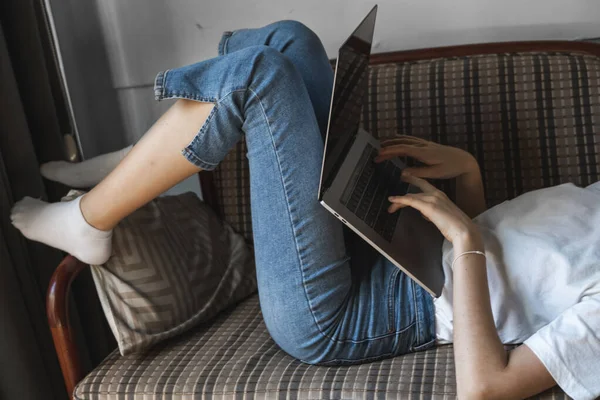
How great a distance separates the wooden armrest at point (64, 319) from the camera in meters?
1.12

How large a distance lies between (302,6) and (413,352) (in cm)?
99

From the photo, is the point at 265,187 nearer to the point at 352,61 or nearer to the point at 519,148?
the point at 352,61

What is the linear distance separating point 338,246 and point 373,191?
12 cm

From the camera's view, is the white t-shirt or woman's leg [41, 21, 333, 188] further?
woman's leg [41, 21, 333, 188]

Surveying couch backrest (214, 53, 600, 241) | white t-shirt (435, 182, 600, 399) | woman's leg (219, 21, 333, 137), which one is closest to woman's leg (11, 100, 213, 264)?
woman's leg (219, 21, 333, 137)

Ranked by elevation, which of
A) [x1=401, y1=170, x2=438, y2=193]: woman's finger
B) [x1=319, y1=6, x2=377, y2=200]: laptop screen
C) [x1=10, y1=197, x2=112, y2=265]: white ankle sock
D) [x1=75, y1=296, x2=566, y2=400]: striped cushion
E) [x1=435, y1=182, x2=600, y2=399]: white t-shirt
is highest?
[x1=319, y1=6, x2=377, y2=200]: laptop screen

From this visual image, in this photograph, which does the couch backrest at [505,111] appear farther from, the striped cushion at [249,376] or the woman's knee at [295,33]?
the striped cushion at [249,376]

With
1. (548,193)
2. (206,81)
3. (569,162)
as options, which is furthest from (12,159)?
(569,162)

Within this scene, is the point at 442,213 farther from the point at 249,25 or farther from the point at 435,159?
the point at 249,25

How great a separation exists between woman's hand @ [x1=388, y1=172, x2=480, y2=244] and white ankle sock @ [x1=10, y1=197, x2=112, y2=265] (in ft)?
1.74

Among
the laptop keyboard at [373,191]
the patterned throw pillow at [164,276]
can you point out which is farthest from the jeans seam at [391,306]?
the patterned throw pillow at [164,276]

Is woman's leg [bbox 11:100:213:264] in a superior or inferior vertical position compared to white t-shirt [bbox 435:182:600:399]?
superior

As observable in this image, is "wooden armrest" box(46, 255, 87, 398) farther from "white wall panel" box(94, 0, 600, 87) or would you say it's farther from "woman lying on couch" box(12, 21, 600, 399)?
"white wall panel" box(94, 0, 600, 87)

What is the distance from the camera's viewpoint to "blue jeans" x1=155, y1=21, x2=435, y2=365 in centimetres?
99
